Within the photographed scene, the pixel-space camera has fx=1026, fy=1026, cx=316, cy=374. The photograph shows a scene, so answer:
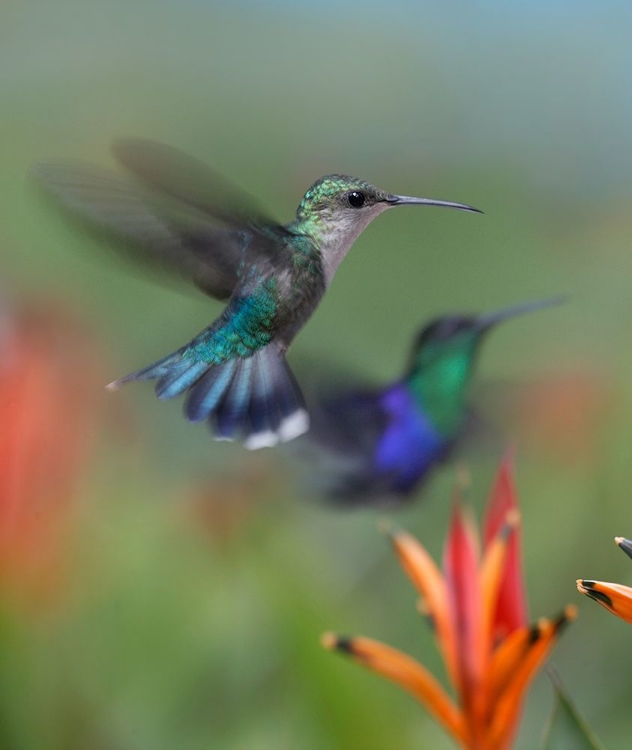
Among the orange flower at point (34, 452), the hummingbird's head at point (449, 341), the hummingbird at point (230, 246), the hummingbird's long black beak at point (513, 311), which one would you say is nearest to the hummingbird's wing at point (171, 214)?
the hummingbird at point (230, 246)

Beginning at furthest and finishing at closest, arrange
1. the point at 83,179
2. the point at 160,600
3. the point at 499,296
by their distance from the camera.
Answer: the point at 499,296, the point at 160,600, the point at 83,179

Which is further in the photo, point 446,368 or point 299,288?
point 446,368

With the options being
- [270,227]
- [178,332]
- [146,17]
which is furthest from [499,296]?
[270,227]

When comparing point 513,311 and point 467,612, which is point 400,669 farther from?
point 513,311

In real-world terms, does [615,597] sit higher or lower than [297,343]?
higher

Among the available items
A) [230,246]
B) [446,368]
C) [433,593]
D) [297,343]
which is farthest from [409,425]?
[297,343]

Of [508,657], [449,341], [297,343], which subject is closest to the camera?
[508,657]

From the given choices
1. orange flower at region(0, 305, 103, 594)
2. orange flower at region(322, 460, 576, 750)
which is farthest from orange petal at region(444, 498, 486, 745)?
orange flower at region(0, 305, 103, 594)

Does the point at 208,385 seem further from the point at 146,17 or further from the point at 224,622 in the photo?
the point at 146,17
